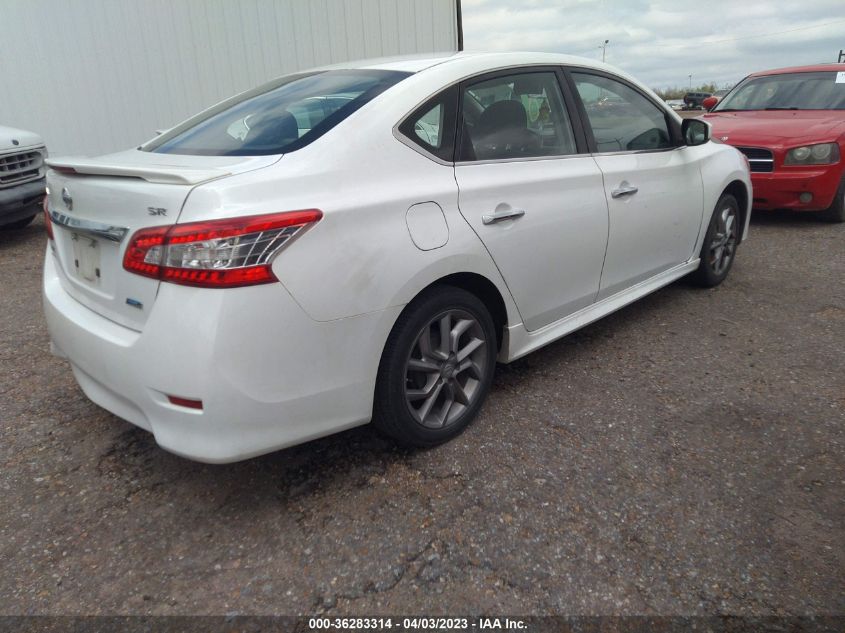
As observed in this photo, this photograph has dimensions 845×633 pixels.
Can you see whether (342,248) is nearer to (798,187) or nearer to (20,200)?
(20,200)

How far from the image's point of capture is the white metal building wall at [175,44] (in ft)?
23.8

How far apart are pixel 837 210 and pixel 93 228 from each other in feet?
23.3

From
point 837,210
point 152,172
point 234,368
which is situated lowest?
point 837,210

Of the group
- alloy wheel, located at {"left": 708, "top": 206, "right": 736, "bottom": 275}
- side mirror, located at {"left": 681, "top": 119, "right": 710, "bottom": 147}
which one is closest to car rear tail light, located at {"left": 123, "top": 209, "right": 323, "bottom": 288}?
side mirror, located at {"left": 681, "top": 119, "right": 710, "bottom": 147}

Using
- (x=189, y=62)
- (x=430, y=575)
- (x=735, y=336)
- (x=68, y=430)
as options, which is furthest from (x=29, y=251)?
(x=735, y=336)

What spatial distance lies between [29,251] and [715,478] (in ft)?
20.8

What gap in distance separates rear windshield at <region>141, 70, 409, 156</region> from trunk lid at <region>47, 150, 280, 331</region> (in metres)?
0.13

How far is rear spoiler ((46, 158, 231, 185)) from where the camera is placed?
77.7 inches

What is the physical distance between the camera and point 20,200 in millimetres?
5988

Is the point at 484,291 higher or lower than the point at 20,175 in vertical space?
lower

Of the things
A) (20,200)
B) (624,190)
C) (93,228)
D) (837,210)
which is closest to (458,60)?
(624,190)

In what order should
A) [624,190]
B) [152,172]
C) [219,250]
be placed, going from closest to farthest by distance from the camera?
[219,250] → [152,172] → [624,190]

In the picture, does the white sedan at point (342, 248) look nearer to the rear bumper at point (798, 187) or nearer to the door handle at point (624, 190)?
the door handle at point (624, 190)

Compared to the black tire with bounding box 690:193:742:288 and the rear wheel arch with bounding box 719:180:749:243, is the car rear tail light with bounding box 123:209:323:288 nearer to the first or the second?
the black tire with bounding box 690:193:742:288
